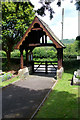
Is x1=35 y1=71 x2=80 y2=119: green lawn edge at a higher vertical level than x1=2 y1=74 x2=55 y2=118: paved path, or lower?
higher

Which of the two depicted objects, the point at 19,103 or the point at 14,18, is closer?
the point at 19,103

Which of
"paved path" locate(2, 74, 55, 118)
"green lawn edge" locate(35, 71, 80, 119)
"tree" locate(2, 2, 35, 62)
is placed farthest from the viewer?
"tree" locate(2, 2, 35, 62)

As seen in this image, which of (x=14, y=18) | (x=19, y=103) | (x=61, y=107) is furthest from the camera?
(x=14, y=18)

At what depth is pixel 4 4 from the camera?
17.6 meters

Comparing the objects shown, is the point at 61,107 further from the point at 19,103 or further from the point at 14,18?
the point at 14,18

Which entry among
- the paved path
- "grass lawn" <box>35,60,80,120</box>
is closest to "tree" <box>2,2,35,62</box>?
the paved path

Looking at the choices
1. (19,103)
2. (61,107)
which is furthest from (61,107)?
(19,103)

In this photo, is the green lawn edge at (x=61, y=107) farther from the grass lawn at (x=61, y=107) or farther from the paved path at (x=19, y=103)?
the paved path at (x=19, y=103)

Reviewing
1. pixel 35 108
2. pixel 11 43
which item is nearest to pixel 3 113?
pixel 35 108

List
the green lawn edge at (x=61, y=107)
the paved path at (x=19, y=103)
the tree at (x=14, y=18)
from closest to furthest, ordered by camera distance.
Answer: the green lawn edge at (x=61, y=107) → the paved path at (x=19, y=103) → the tree at (x=14, y=18)

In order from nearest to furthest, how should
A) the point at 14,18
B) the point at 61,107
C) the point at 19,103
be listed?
the point at 61,107 < the point at 19,103 < the point at 14,18

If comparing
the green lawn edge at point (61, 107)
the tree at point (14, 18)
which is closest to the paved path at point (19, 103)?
the green lawn edge at point (61, 107)

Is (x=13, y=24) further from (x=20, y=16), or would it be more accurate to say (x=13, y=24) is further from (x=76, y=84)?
(x=76, y=84)

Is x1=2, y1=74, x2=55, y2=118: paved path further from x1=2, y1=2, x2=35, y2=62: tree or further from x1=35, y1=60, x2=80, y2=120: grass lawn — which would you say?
x1=2, y1=2, x2=35, y2=62: tree
